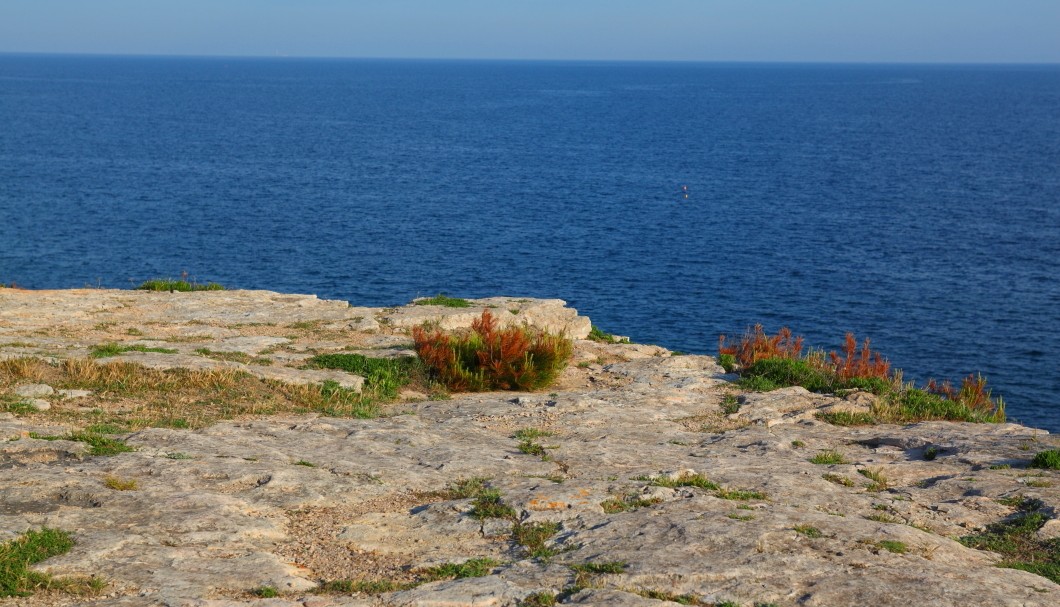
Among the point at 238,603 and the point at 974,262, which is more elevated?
the point at 238,603

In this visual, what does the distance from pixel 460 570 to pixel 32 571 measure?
3.77m

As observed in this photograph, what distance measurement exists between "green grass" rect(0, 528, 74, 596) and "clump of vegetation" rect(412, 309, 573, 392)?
9296mm

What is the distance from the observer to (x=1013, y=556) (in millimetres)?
10125

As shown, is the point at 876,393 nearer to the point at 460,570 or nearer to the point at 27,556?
the point at 460,570

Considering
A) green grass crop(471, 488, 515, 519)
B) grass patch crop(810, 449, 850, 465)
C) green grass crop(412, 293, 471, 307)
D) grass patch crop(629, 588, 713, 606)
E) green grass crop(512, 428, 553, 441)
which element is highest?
grass patch crop(629, 588, 713, 606)

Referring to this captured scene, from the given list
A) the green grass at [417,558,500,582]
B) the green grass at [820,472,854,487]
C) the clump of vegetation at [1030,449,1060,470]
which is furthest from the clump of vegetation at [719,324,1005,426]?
the green grass at [417,558,500,582]

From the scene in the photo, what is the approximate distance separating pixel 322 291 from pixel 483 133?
88.0 meters

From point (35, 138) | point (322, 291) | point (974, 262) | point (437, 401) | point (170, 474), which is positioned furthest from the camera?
point (35, 138)

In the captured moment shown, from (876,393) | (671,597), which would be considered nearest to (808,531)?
(671,597)

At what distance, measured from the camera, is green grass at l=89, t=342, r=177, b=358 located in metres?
17.3

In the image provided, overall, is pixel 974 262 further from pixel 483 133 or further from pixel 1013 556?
pixel 483 133

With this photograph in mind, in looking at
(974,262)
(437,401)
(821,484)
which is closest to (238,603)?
(821,484)

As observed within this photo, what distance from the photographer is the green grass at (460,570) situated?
30.4 ft

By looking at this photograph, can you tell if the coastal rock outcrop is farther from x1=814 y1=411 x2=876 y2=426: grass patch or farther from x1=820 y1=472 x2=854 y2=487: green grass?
x1=814 y1=411 x2=876 y2=426: grass patch
